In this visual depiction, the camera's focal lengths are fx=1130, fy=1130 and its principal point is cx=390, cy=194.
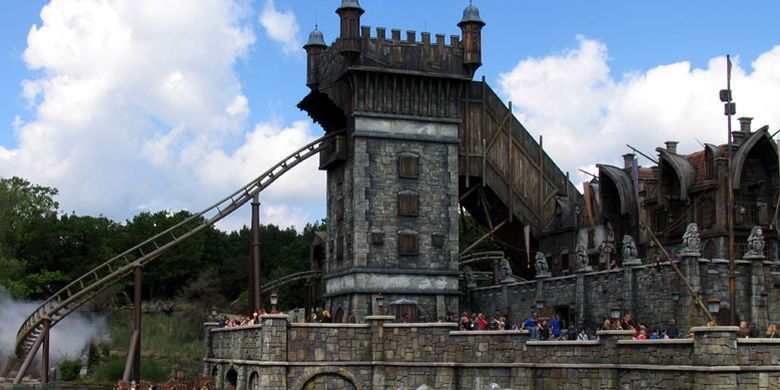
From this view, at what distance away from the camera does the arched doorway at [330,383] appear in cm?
4003

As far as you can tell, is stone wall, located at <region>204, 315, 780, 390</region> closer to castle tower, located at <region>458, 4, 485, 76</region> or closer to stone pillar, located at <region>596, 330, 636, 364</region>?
stone pillar, located at <region>596, 330, 636, 364</region>

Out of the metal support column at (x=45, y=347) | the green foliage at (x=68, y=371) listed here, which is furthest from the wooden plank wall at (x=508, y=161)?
the green foliage at (x=68, y=371)

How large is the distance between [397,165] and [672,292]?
14476 mm

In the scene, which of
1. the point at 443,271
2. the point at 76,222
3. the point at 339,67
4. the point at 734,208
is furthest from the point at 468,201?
the point at 76,222

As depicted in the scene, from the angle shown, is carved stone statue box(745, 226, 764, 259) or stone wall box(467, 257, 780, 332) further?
carved stone statue box(745, 226, 764, 259)

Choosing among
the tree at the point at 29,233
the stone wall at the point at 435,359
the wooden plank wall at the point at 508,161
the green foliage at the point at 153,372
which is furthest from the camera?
the tree at the point at 29,233

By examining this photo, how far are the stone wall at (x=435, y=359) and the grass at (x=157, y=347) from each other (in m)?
17.9

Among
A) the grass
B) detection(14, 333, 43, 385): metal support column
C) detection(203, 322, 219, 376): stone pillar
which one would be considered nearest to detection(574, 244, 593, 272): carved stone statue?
detection(203, 322, 219, 376): stone pillar

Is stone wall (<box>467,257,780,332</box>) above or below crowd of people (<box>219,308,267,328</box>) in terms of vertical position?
above

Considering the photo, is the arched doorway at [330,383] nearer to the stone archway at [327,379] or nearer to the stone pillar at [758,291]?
the stone archway at [327,379]

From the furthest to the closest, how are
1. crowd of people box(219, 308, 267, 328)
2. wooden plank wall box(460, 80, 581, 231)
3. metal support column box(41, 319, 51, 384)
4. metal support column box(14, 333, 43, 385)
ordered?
wooden plank wall box(460, 80, 581, 231), metal support column box(41, 319, 51, 384), metal support column box(14, 333, 43, 385), crowd of people box(219, 308, 267, 328)

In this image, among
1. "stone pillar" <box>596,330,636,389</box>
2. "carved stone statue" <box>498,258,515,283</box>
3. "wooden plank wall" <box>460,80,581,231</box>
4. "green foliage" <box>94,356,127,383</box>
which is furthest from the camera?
"green foliage" <box>94,356,127,383</box>

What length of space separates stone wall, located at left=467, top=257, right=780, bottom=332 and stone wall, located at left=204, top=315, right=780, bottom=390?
232 inches

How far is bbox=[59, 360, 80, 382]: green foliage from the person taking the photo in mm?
61156
